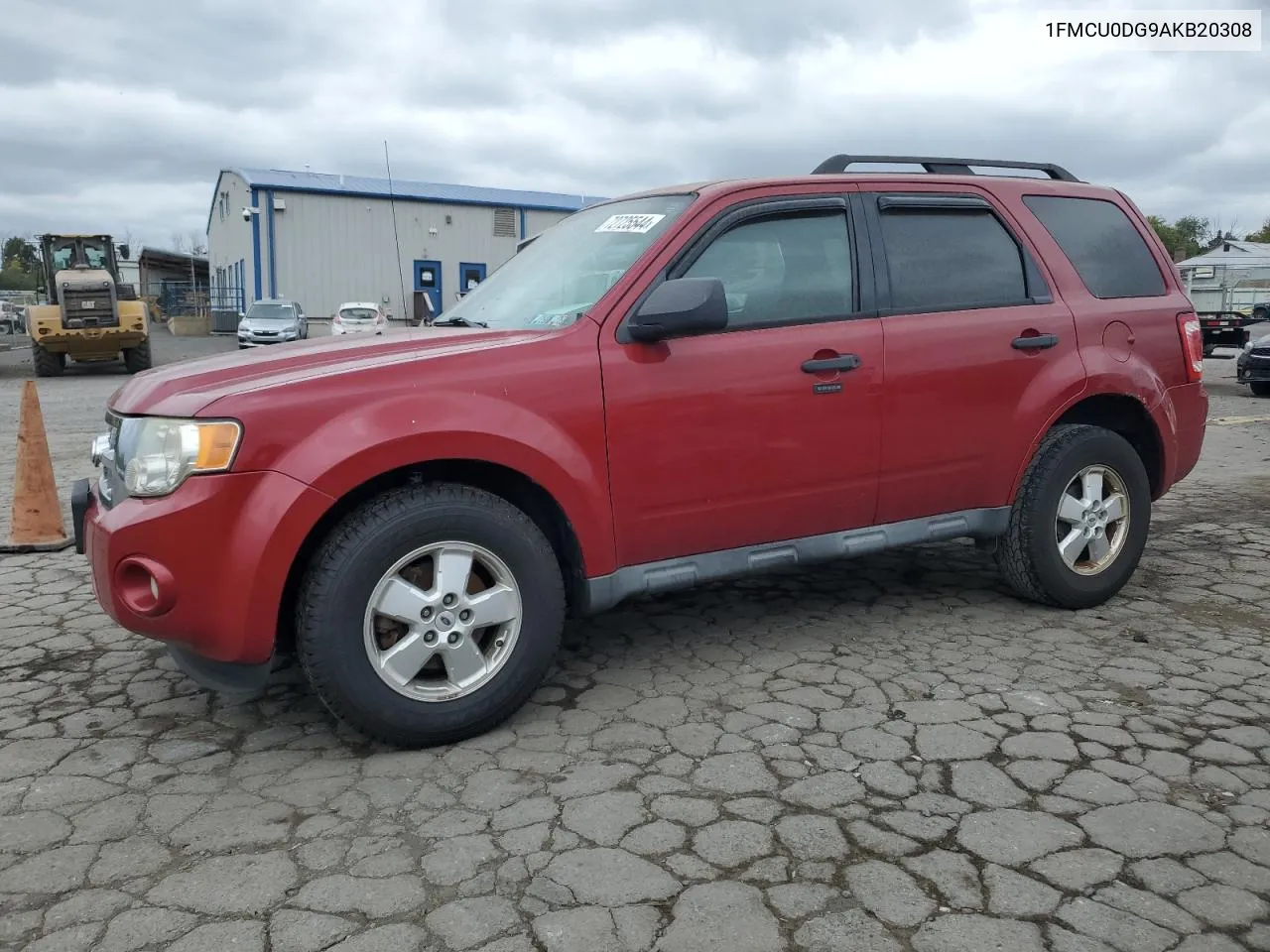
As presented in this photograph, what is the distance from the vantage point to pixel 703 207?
3.77 m

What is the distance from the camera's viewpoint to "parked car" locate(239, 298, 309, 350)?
90.5 ft

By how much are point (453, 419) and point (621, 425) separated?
58 centimetres

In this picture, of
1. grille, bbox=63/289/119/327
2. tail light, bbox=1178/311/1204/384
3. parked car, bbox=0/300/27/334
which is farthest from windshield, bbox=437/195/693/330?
parked car, bbox=0/300/27/334

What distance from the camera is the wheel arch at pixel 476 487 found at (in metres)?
3.18

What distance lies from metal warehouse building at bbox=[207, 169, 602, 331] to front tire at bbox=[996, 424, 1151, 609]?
1245 inches

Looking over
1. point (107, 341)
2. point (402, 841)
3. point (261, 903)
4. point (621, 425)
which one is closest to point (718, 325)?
point (621, 425)

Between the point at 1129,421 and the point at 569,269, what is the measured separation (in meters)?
2.62

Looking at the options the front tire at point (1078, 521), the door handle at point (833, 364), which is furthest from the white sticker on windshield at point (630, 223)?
the front tire at point (1078, 521)

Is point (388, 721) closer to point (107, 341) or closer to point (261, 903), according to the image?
point (261, 903)

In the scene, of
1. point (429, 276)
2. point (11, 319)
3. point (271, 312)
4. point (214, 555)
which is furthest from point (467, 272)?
point (214, 555)

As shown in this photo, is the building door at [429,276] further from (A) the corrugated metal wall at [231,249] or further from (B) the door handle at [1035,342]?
(B) the door handle at [1035,342]

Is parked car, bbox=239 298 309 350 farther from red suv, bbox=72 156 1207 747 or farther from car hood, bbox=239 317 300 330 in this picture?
red suv, bbox=72 156 1207 747

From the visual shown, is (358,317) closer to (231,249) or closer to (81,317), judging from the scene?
(81,317)

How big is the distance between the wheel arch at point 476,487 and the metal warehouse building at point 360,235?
31.9 meters
